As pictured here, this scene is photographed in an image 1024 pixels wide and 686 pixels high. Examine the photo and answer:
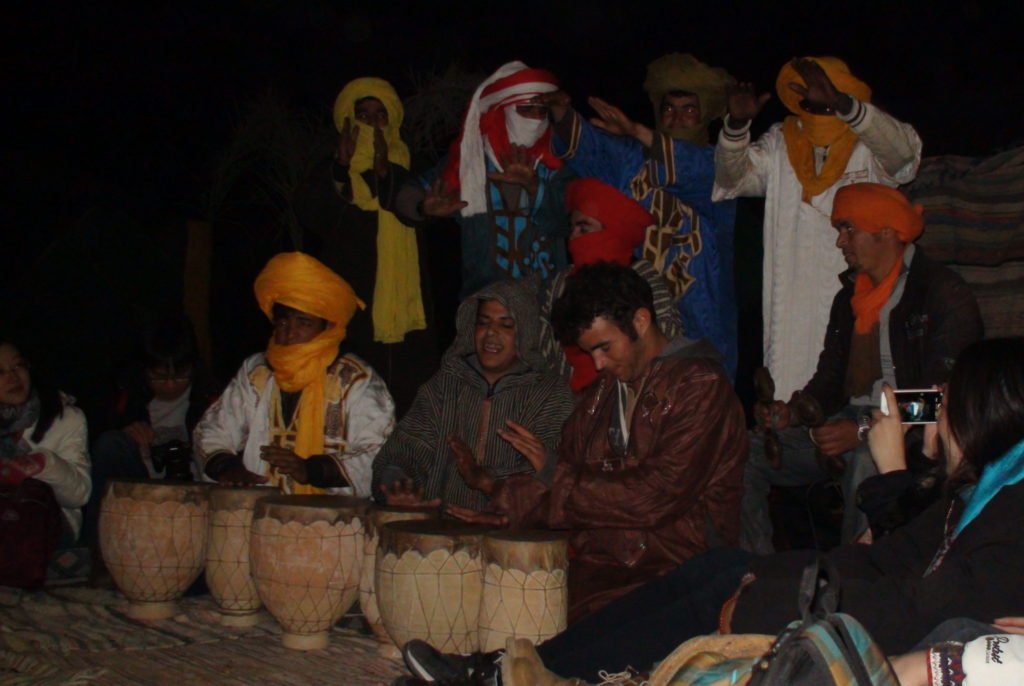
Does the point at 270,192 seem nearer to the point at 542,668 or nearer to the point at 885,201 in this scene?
the point at 885,201

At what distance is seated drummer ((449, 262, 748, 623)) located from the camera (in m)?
3.57

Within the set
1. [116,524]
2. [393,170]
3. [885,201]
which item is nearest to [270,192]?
[393,170]

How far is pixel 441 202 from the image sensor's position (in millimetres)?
5297

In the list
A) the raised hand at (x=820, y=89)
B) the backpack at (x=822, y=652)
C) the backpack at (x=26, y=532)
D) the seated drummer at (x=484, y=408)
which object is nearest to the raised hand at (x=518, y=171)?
the seated drummer at (x=484, y=408)

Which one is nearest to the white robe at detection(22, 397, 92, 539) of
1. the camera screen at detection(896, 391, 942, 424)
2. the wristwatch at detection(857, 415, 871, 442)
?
the wristwatch at detection(857, 415, 871, 442)

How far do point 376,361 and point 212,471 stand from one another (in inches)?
47.2

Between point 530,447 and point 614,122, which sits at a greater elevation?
point 614,122

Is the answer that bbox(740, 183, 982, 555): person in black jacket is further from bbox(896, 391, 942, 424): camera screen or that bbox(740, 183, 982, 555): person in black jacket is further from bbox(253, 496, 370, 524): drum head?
bbox(253, 496, 370, 524): drum head

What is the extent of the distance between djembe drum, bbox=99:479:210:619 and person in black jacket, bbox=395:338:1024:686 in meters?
1.59

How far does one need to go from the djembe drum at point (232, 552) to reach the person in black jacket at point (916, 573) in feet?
4.52

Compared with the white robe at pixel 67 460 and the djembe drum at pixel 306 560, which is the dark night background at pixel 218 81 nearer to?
the white robe at pixel 67 460

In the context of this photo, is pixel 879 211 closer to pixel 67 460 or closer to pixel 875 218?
pixel 875 218

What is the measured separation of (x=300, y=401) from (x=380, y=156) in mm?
1407

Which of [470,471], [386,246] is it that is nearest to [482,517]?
[470,471]
